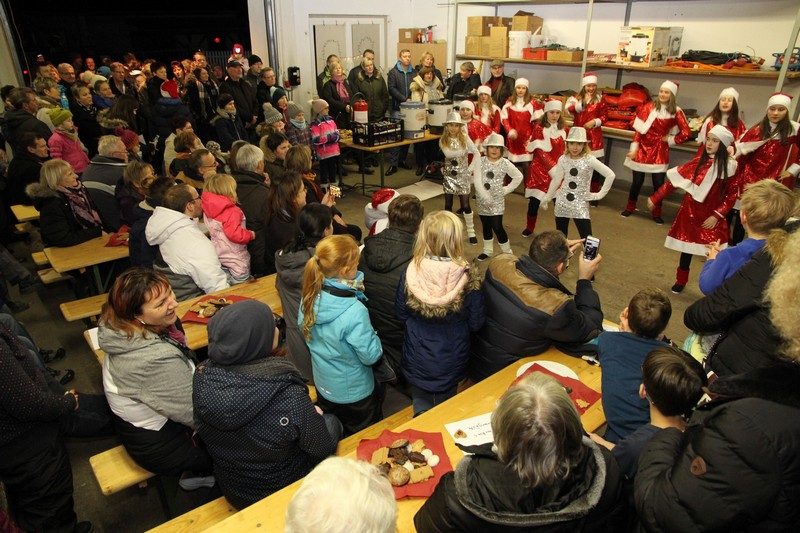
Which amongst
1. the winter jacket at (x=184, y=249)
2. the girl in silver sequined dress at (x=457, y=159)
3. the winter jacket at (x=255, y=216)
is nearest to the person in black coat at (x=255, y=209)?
the winter jacket at (x=255, y=216)

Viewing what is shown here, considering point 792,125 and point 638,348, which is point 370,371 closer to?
point 638,348

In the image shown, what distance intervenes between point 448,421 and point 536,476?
869 mm

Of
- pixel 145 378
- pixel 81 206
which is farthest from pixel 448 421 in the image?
pixel 81 206

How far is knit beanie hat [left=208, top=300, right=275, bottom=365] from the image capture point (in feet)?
5.89

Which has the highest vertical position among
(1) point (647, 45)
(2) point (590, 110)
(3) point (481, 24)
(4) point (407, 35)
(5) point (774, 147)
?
(3) point (481, 24)

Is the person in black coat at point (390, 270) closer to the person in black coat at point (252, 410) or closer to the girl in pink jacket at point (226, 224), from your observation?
the person in black coat at point (252, 410)

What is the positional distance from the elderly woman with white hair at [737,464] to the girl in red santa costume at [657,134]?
208 inches

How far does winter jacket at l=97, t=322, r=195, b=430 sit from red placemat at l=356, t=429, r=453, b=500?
814 millimetres

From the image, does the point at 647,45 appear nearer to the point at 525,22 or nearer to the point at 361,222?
the point at 525,22

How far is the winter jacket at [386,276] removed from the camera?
2777 mm

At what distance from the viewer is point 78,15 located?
11797 mm

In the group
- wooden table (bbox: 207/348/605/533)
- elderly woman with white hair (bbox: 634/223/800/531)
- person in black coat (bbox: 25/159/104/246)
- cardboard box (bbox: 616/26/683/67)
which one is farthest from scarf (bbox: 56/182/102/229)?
cardboard box (bbox: 616/26/683/67)

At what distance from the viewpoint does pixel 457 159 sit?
Answer: 5504 mm

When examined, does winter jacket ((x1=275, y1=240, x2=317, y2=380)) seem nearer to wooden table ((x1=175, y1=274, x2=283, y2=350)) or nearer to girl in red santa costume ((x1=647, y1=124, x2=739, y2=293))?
wooden table ((x1=175, y1=274, x2=283, y2=350))
